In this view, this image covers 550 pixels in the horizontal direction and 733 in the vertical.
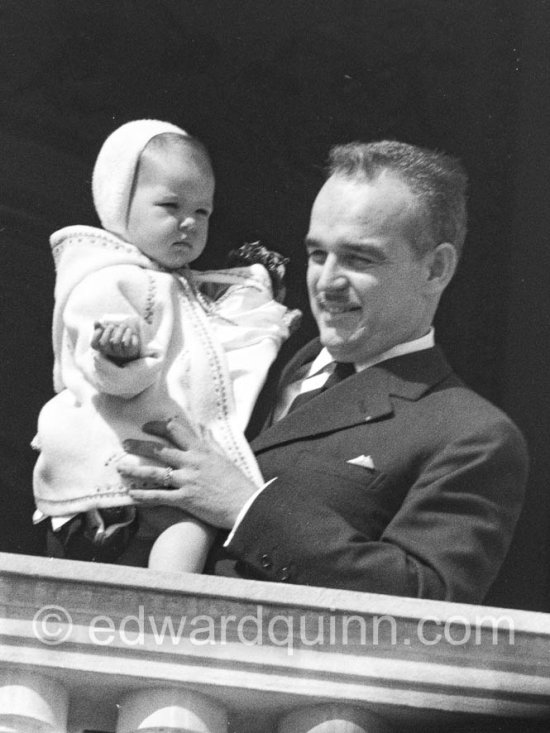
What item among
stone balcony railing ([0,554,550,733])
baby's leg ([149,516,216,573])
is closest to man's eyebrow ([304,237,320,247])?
baby's leg ([149,516,216,573])

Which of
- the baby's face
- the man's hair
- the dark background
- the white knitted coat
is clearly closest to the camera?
the white knitted coat

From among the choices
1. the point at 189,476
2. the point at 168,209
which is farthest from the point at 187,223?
the point at 189,476

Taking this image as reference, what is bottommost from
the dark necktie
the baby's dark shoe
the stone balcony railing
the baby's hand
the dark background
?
the stone balcony railing

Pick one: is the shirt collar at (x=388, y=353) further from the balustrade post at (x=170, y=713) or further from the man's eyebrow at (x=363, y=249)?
the balustrade post at (x=170, y=713)

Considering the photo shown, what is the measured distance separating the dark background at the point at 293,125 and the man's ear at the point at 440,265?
0.24 meters

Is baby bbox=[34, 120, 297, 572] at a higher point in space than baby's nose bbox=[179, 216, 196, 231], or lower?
lower

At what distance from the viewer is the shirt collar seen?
6.20m

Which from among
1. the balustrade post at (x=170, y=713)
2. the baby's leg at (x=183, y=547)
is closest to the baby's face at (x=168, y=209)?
the baby's leg at (x=183, y=547)

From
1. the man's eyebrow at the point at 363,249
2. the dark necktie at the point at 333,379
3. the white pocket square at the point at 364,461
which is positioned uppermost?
the man's eyebrow at the point at 363,249

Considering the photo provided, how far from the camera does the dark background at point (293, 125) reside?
656 centimetres

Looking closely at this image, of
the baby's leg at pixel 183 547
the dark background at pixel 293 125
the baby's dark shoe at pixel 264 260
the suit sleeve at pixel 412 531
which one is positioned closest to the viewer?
the suit sleeve at pixel 412 531

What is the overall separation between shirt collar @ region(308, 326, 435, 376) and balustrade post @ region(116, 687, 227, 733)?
116 cm

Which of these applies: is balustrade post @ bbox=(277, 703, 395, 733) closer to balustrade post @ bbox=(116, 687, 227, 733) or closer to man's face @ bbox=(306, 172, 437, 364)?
balustrade post @ bbox=(116, 687, 227, 733)

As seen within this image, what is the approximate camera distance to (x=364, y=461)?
5.99 meters
